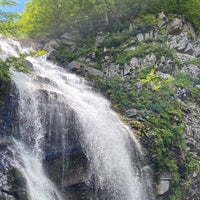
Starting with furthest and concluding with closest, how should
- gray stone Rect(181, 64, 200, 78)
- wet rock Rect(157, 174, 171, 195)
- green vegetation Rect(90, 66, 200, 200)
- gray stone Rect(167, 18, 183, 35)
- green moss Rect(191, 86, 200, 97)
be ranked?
gray stone Rect(167, 18, 183, 35) → gray stone Rect(181, 64, 200, 78) → green moss Rect(191, 86, 200, 97) → green vegetation Rect(90, 66, 200, 200) → wet rock Rect(157, 174, 171, 195)

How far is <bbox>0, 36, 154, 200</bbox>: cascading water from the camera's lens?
14391 millimetres

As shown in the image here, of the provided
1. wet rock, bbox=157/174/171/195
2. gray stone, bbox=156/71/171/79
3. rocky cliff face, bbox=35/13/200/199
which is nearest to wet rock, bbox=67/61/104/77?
rocky cliff face, bbox=35/13/200/199

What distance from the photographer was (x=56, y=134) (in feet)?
51.0

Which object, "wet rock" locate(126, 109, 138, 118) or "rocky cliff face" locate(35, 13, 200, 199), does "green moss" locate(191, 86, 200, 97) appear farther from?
"wet rock" locate(126, 109, 138, 118)

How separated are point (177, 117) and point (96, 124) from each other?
5322 millimetres

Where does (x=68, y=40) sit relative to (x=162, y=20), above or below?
below

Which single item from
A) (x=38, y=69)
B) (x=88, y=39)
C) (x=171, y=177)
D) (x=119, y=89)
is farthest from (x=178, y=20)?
(x=171, y=177)

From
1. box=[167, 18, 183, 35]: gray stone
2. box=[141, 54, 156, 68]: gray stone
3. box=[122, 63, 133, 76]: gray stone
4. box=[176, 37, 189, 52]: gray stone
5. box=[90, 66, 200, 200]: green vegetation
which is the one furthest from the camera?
box=[167, 18, 183, 35]: gray stone

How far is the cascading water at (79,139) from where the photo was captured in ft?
47.2

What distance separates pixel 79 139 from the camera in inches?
621

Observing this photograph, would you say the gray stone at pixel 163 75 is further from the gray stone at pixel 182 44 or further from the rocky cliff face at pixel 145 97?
Answer: the gray stone at pixel 182 44

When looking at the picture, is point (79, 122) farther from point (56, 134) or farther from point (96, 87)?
point (96, 87)

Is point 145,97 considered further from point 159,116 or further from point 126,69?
point 126,69

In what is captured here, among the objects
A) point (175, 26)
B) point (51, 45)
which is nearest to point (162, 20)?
point (175, 26)
